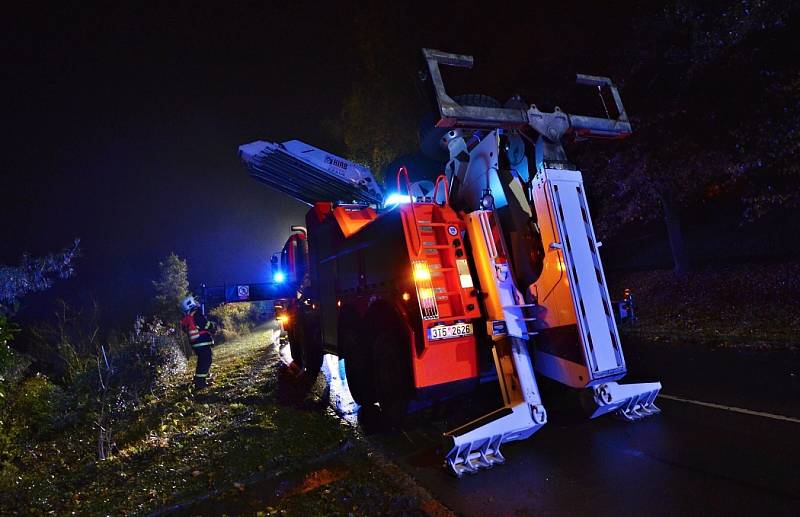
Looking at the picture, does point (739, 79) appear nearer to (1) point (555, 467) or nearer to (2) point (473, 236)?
(2) point (473, 236)

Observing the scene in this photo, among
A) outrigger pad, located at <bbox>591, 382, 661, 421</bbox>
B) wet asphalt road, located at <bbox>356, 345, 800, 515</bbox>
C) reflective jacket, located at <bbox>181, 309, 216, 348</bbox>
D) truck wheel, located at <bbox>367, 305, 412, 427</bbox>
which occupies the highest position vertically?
reflective jacket, located at <bbox>181, 309, 216, 348</bbox>

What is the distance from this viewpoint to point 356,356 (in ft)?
18.6

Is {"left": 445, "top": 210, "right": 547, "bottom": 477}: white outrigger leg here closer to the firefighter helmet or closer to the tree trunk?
the firefighter helmet

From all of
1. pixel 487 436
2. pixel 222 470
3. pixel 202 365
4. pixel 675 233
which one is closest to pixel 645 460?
pixel 487 436

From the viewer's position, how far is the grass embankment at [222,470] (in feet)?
11.8

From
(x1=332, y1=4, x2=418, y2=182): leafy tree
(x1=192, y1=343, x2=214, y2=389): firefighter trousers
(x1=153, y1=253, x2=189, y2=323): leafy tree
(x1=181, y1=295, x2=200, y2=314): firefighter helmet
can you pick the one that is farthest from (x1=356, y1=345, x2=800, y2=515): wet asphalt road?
(x1=153, y1=253, x2=189, y2=323): leafy tree

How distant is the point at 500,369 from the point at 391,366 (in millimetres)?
1258

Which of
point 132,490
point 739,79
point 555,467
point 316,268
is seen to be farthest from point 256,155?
point 739,79

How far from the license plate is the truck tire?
0.50 meters

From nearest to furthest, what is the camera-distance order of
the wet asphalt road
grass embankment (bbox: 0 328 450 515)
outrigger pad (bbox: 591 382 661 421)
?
the wet asphalt road, grass embankment (bbox: 0 328 450 515), outrigger pad (bbox: 591 382 661 421)

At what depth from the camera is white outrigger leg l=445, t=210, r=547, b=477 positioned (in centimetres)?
369

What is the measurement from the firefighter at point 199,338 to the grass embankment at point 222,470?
5.69 feet

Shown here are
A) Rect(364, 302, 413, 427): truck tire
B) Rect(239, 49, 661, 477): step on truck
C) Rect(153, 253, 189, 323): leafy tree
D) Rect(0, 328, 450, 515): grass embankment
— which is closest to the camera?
Rect(0, 328, 450, 515): grass embankment

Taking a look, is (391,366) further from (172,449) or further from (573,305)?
(172,449)
